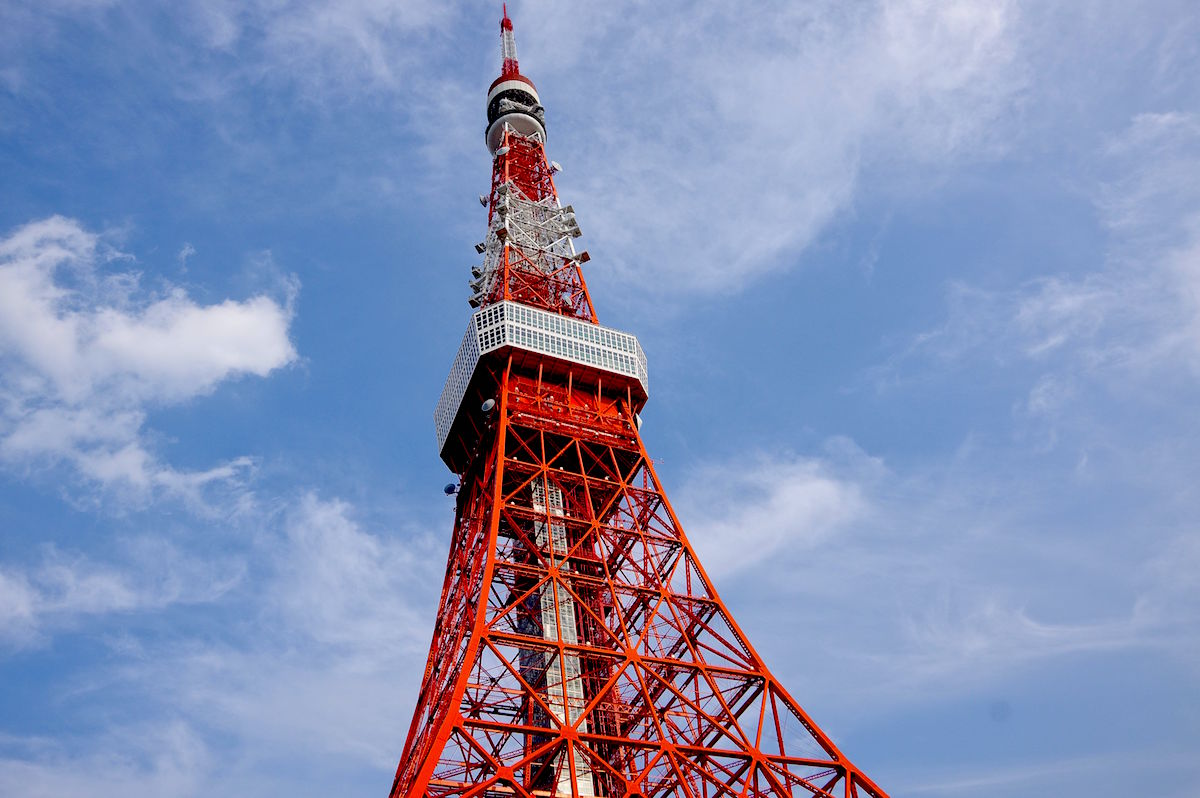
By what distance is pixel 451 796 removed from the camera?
30328mm

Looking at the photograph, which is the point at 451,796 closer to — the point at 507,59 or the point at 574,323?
the point at 574,323

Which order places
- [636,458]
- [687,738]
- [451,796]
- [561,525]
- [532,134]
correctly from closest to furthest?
[451,796] < [687,738] < [561,525] < [636,458] < [532,134]

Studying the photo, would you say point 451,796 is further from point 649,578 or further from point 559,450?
point 559,450

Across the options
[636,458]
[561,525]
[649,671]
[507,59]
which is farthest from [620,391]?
[507,59]

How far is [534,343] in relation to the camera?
44.9m

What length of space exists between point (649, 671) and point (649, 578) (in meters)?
4.97

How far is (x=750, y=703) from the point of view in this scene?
36.7m

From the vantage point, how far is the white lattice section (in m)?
44.8

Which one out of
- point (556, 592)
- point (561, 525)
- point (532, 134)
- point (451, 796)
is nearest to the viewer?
point (451, 796)

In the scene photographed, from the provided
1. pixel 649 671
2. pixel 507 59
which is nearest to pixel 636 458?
pixel 649 671

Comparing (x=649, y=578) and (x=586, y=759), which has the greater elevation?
(x=649, y=578)

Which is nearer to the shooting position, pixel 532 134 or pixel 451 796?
pixel 451 796

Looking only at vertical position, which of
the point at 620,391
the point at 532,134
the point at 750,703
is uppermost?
the point at 532,134

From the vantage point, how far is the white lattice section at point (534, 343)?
44750 mm
